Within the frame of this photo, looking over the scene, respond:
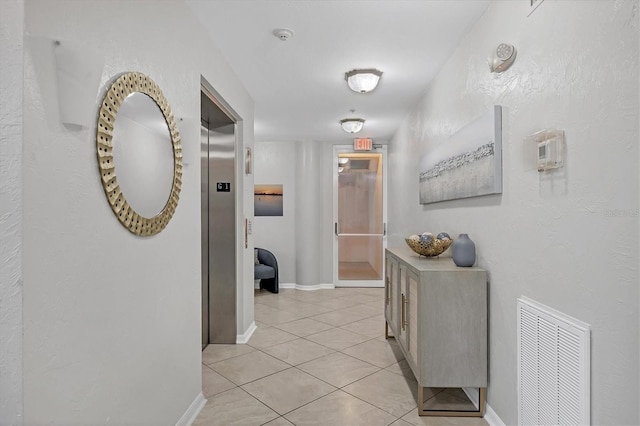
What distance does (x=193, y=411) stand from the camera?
2.47 metres

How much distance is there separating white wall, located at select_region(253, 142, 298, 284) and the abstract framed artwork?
3.62 metres

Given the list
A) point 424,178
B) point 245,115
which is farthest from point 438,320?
point 245,115

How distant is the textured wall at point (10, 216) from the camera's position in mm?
794

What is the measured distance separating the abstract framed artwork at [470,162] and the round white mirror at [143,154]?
179 centimetres

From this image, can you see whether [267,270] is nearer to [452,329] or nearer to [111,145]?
[452,329]

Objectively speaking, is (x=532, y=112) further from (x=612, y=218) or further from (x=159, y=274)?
(x=159, y=274)

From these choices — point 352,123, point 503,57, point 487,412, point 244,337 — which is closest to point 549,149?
point 503,57

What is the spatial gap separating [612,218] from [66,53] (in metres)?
1.85

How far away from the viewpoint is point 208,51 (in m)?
2.77

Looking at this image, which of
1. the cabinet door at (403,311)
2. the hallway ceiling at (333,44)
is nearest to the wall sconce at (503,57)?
the hallway ceiling at (333,44)

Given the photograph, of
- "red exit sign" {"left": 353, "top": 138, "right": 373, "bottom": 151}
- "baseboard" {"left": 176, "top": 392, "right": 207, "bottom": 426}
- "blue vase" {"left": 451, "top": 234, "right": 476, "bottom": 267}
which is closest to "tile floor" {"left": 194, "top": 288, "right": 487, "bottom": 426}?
"baseboard" {"left": 176, "top": 392, "right": 207, "bottom": 426}

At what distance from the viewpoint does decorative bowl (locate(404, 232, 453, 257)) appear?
2886mm

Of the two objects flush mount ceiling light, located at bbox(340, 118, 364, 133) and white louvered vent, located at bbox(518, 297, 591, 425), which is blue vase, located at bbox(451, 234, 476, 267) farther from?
flush mount ceiling light, located at bbox(340, 118, 364, 133)

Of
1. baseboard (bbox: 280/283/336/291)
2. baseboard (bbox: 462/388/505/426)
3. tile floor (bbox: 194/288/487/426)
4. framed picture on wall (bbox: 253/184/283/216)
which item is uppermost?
framed picture on wall (bbox: 253/184/283/216)
